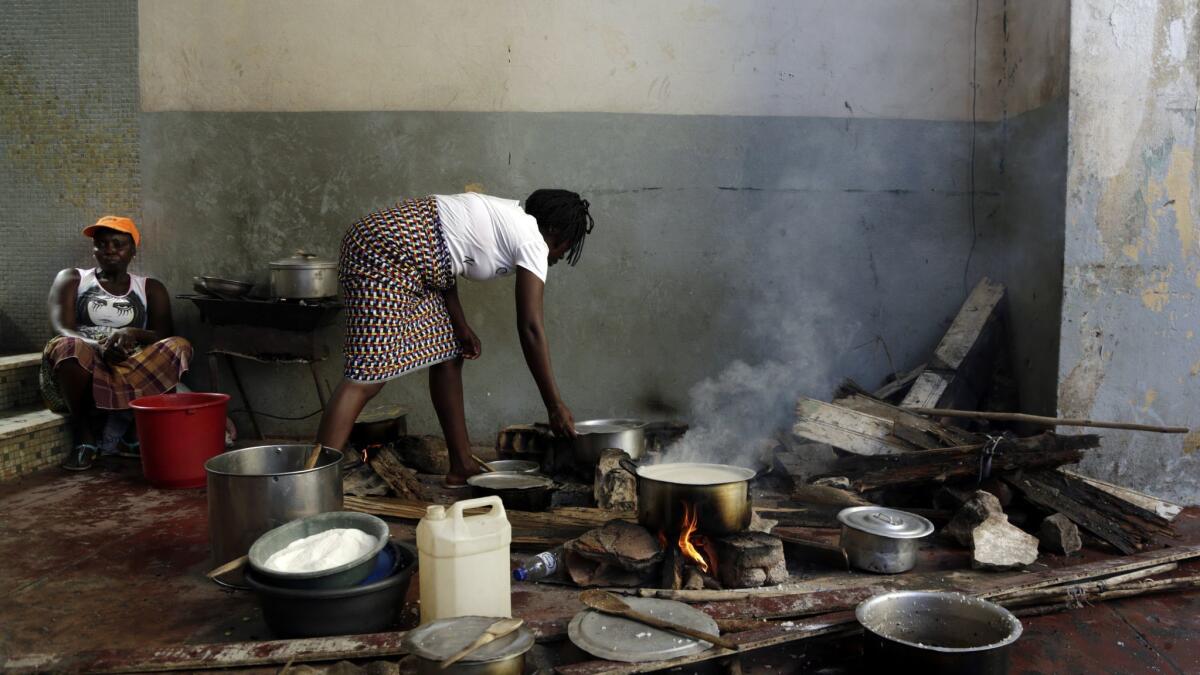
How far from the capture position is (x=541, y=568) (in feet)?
10.7

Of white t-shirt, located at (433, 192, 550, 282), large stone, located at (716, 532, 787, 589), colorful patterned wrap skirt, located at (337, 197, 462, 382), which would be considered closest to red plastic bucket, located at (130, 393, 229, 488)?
colorful patterned wrap skirt, located at (337, 197, 462, 382)

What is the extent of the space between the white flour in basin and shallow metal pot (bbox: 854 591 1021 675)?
1643 millimetres

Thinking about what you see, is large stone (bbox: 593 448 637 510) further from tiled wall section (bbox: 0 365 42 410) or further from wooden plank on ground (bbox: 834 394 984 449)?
tiled wall section (bbox: 0 365 42 410)

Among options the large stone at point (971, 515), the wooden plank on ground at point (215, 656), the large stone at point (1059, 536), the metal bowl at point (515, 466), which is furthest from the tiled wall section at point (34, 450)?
the large stone at point (1059, 536)

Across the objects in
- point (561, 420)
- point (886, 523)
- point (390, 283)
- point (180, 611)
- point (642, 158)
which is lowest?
point (180, 611)

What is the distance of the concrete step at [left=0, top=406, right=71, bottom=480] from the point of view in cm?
480

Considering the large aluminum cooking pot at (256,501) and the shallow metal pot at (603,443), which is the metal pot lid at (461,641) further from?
the shallow metal pot at (603,443)

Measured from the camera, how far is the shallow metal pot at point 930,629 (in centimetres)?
229

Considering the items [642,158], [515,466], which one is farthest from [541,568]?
[642,158]

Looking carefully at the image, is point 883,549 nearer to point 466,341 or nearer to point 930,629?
point 930,629

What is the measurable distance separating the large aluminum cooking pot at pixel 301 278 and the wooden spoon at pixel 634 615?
339cm

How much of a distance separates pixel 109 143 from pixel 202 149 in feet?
2.25

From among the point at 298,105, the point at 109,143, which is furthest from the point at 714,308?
the point at 109,143

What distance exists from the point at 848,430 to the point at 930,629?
198 cm
